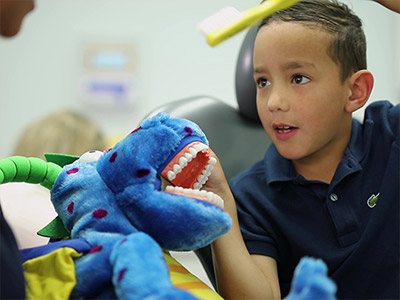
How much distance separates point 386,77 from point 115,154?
177cm

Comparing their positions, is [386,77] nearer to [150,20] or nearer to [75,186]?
[150,20]

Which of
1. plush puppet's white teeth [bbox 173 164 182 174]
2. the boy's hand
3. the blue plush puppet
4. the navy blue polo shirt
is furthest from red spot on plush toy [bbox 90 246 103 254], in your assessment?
the navy blue polo shirt

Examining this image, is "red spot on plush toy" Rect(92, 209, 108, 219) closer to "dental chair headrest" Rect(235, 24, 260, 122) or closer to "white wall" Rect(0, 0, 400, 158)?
"dental chair headrest" Rect(235, 24, 260, 122)

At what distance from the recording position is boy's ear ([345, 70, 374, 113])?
751 millimetres

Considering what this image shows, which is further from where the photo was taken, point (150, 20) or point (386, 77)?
point (150, 20)

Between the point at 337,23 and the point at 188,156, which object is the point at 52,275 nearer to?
the point at 188,156

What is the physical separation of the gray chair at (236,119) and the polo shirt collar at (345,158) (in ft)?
0.40

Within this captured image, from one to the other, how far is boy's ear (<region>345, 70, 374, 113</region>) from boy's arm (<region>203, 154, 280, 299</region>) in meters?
0.26

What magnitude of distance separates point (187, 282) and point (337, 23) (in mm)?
443

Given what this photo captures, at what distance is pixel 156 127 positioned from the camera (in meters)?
0.49

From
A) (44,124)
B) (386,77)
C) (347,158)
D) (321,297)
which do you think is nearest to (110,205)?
(321,297)

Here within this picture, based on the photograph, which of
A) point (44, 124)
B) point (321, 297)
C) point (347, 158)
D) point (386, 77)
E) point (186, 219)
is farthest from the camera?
point (386, 77)

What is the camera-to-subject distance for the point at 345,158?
0.75 metres

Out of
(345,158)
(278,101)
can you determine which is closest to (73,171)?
(278,101)
